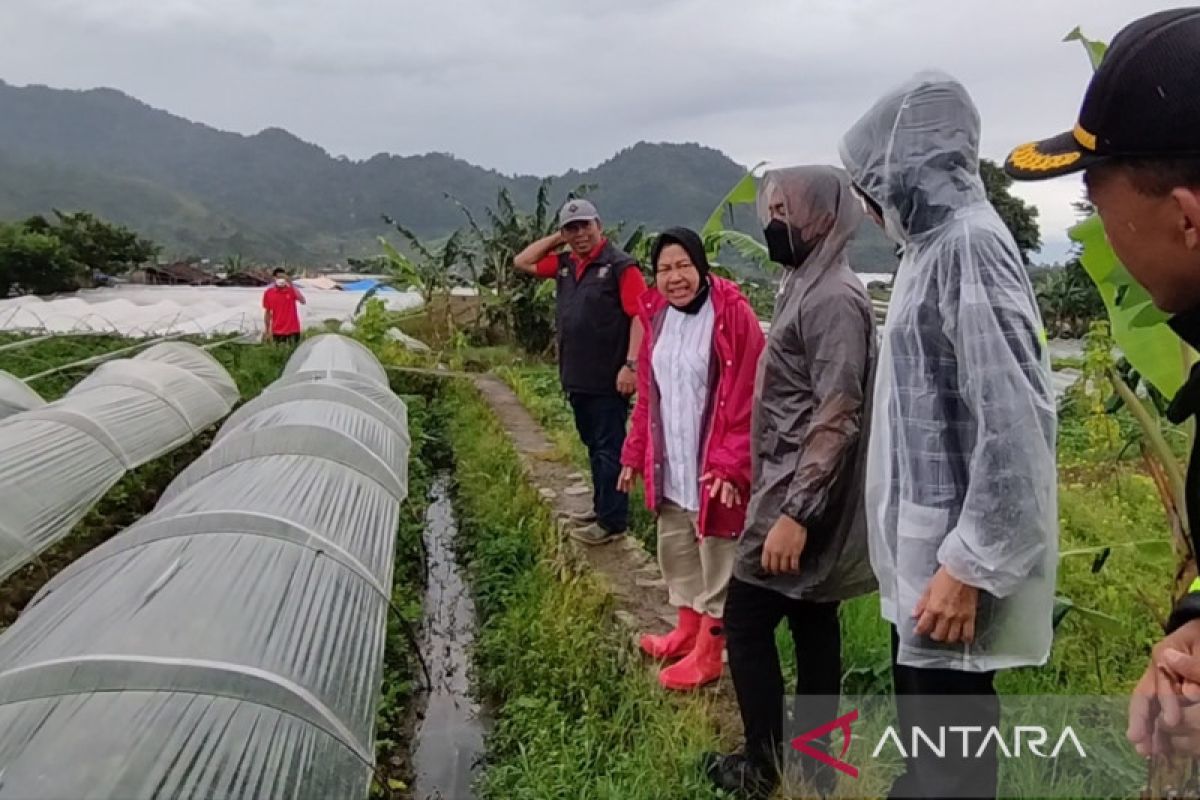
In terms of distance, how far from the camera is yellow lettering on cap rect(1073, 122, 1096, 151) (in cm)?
101

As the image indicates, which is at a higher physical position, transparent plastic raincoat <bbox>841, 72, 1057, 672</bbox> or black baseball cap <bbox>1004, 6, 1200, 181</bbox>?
black baseball cap <bbox>1004, 6, 1200, 181</bbox>

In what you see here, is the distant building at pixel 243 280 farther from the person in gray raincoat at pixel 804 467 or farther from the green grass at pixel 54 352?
the person in gray raincoat at pixel 804 467

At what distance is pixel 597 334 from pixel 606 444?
0.54 metres

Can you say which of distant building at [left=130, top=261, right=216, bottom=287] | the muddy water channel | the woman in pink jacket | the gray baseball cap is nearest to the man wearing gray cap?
the gray baseball cap

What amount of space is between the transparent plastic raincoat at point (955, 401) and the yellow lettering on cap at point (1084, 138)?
562 millimetres

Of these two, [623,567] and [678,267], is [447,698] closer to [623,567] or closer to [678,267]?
[623,567]

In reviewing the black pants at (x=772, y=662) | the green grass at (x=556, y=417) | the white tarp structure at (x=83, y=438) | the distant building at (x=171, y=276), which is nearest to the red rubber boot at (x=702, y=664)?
the black pants at (x=772, y=662)

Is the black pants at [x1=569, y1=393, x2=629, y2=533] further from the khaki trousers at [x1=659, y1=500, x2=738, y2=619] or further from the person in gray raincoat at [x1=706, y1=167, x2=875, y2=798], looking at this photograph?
the person in gray raincoat at [x1=706, y1=167, x2=875, y2=798]

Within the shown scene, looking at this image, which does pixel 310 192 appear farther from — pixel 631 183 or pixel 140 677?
pixel 140 677

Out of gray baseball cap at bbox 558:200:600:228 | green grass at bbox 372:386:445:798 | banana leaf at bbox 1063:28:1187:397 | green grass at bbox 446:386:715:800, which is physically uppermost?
gray baseball cap at bbox 558:200:600:228

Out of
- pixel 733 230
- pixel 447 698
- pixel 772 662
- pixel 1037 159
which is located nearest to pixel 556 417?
pixel 733 230

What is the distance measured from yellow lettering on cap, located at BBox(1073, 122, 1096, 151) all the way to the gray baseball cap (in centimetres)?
329

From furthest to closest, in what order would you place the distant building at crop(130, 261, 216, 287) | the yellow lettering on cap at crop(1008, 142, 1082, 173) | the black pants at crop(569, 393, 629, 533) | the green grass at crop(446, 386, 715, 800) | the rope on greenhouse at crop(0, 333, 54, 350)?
the distant building at crop(130, 261, 216, 287) → the rope on greenhouse at crop(0, 333, 54, 350) → the black pants at crop(569, 393, 629, 533) → the green grass at crop(446, 386, 715, 800) → the yellow lettering on cap at crop(1008, 142, 1082, 173)

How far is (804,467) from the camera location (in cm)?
211
